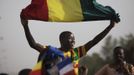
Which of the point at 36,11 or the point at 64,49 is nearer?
the point at 64,49

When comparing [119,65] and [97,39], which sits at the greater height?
[97,39]

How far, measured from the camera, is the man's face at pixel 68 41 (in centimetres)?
496

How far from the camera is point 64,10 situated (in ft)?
18.7

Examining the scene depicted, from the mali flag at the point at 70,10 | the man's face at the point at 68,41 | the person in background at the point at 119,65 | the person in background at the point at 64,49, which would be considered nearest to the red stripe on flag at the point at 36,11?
the mali flag at the point at 70,10

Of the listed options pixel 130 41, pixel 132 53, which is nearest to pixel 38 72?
pixel 132 53

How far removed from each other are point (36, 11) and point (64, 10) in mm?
396

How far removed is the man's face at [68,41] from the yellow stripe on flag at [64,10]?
0.65m

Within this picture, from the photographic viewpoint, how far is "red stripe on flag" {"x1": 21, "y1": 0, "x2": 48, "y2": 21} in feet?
17.4

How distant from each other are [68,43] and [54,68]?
15.7 inches

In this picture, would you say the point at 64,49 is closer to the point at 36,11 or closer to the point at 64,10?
the point at 36,11

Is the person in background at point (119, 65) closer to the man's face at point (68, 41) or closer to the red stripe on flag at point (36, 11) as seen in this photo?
the man's face at point (68, 41)

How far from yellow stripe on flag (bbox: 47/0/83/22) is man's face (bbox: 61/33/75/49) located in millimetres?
647

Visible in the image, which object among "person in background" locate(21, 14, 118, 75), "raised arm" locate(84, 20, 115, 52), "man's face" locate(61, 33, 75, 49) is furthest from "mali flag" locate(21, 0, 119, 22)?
"man's face" locate(61, 33, 75, 49)

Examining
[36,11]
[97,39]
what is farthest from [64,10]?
[97,39]
